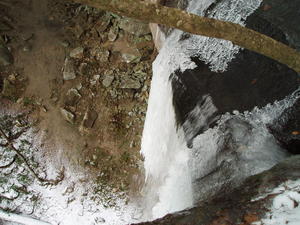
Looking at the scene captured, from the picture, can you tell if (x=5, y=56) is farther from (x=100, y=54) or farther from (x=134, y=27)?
Result: (x=134, y=27)

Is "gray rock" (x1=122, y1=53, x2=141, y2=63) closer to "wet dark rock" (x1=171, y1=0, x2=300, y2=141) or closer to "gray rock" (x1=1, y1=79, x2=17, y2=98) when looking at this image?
"gray rock" (x1=1, y1=79, x2=17, y2=98)

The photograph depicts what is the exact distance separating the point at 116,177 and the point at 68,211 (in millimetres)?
858

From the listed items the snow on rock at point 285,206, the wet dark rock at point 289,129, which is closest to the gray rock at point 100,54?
the wet dark rock at point 289,129

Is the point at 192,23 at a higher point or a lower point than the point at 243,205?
higher

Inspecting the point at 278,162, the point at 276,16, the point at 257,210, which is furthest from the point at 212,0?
the point at 257,210

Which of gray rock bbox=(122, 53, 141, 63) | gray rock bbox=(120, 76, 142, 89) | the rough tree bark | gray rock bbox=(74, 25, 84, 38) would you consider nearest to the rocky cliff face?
the rough tree bark

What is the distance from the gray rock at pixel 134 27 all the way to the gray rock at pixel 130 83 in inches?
31.9

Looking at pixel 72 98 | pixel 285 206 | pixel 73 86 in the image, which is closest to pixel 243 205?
pixel 285 206

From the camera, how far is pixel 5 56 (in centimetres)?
503

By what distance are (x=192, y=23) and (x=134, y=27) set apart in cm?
377

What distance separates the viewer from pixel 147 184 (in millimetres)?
4309

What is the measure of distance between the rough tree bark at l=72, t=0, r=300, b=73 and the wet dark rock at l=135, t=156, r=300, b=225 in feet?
2.32

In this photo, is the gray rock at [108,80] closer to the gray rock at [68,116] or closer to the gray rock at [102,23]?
the gray rock at [68,116]

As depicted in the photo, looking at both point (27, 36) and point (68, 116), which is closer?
point (68, 116)
